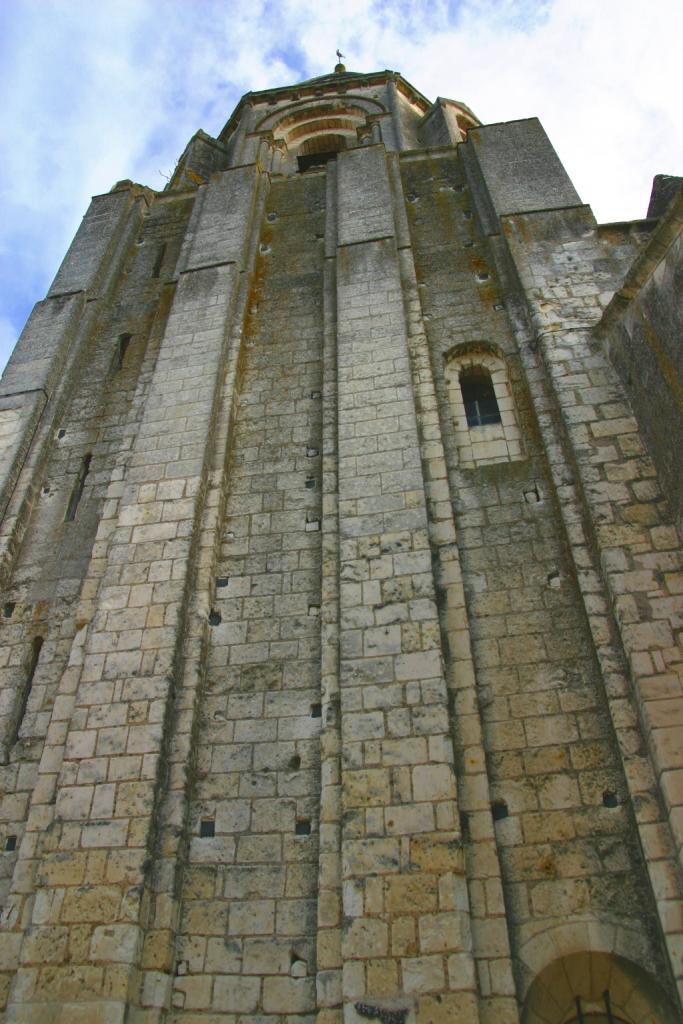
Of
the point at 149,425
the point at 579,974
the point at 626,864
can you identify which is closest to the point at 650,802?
the point at 626,864

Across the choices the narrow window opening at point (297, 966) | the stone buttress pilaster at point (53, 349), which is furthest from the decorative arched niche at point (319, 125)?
the narrow window opening at point (297, 966)

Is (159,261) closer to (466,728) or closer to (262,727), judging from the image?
(262,727)

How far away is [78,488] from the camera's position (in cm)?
889

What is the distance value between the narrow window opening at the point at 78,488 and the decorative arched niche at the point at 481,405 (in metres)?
4.24

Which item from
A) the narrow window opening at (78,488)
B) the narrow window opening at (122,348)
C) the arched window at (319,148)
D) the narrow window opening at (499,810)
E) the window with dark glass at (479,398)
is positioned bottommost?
the narrow window opening at (499,810)

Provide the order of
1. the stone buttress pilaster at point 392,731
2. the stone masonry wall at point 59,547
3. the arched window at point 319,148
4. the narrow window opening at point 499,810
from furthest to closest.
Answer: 1. the arched window at point 319,148
2. the stone masonry wall at point 59,547
3. the narrow window opening at point 499,810
4. the stone buttress pilaster at point 392,731

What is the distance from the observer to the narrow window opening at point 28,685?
677 cm

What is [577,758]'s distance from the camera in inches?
228

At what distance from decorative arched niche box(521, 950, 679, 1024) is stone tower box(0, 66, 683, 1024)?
0.02m

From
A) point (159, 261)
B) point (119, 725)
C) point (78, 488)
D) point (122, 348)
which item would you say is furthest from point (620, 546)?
point (159, 261)

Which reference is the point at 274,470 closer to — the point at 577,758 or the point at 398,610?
the point at 398,610

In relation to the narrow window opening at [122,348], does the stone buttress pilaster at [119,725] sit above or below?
below

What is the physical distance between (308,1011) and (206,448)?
5.25m

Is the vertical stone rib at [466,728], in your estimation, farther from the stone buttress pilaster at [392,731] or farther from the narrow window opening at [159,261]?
the narrow window opening at [159,261]
